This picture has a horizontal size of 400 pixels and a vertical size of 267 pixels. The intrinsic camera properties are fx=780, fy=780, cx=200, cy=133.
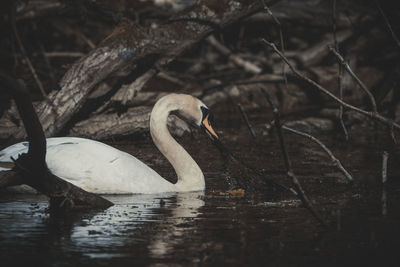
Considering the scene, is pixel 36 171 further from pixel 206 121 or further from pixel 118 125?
pixel 118 125

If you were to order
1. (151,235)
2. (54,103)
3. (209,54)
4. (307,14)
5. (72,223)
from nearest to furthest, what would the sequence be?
(151,235) → (72,223) → (54,103) → (307,14) → (209,54)

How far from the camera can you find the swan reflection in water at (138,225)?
4730 mm

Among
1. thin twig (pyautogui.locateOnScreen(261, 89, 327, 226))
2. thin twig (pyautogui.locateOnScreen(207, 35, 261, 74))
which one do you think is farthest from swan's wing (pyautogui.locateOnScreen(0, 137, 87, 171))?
thin twig (pyautogui.locateOnScreen(207, 35, 261, 74))

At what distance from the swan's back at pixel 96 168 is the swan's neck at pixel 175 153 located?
307 mm

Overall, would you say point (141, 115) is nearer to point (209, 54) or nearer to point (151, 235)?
point (151, 235)

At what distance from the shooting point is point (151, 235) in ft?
16.5

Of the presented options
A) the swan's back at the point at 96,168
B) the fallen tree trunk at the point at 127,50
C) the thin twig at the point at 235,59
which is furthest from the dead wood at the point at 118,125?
the thin twig at the point at 235,59

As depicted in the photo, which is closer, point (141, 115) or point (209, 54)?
point (141, 115)

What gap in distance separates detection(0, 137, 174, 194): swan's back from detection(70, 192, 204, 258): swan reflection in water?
0.16 metres

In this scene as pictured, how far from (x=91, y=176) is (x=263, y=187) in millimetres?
1567

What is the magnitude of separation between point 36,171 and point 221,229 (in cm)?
128

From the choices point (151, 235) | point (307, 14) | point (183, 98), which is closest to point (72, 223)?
point (151, 235)

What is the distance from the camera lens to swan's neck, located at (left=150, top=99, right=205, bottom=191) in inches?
281

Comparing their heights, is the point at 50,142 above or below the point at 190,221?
above
